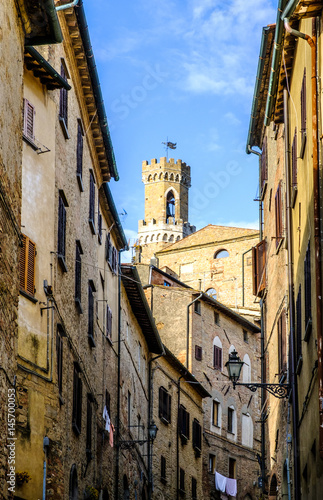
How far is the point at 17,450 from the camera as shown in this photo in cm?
1455

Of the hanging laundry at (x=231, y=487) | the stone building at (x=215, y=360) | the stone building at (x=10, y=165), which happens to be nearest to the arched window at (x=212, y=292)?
the stone building at (x=215, y=360)

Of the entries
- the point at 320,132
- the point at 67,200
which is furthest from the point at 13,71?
the point at 67,200

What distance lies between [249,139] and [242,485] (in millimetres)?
24743

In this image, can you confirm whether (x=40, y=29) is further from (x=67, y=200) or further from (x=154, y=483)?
(x=154, y=483)

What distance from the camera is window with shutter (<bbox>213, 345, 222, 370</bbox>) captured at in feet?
153

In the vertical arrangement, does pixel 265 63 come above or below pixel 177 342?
above

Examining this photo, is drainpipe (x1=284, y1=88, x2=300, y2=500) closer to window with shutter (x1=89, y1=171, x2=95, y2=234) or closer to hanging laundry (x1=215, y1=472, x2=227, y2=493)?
window with shutter (x1=89, y1=171, x2=95, y2=234)

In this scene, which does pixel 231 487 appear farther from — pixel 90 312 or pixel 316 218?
pixel 316 218

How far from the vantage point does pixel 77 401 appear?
20.2m

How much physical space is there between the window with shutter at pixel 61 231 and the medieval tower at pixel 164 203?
8641 cm

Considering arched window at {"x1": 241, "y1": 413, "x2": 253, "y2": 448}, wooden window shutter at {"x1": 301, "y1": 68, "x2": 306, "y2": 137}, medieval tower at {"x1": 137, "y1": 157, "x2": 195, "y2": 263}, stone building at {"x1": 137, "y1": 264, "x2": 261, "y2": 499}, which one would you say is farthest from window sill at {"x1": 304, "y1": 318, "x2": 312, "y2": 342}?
medieval tower at {"x1": 137, "y1": 157, "x2": 195, "y2": 263}

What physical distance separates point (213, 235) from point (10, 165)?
58.9 m

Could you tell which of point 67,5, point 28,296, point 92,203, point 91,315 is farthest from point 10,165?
point 92,203

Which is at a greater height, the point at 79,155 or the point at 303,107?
the point at 79,155
